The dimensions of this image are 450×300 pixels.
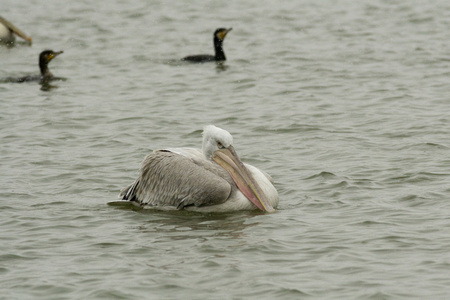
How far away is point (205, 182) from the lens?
23.9 ft

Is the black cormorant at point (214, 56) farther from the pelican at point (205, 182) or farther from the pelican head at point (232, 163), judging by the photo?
the pelican head at point (232, 163)

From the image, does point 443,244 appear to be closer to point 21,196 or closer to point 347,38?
point 21,196

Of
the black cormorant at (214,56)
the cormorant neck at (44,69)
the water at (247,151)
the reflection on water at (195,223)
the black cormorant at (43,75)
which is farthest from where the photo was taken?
the black cormorant at (214,56)

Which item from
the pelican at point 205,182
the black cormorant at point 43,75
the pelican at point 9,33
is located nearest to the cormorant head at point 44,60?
the black cormorant at point 43,75

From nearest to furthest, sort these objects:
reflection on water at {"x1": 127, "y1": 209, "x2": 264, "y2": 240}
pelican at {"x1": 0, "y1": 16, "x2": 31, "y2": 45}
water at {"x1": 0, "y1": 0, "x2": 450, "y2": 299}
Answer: water at {"x1": 0, "y1": 0, "x2": 450, "y2": 299} < reflection on water at {"x1": 127, "y1": 209, "x2": 264, "y2": 240} < pelican at {"x1": 0, "y1": 16, "x2": 31, "y2": 45}

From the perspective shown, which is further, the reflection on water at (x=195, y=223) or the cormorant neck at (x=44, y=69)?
the cormorant neck at (x=44, y=69)

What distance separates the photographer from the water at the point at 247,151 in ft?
18.9

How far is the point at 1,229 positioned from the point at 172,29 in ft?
37.1

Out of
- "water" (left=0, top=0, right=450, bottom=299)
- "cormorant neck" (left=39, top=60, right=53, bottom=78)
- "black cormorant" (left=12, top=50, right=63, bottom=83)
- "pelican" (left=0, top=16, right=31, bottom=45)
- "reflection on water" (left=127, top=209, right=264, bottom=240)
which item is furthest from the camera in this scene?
"pelican" (left=0, top=16, right=31, bottom=45)

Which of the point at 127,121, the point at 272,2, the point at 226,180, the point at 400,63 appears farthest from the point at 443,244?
the point at 272,2

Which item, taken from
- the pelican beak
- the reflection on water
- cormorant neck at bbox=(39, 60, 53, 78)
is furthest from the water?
cormorant neck at bbox=(39, 60, 53, 78)

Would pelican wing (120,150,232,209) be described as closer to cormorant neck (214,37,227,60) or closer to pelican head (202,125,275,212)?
pelican head (202,125,275,212)

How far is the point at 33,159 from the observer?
29.8ft

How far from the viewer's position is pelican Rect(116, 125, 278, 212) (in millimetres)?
7227
